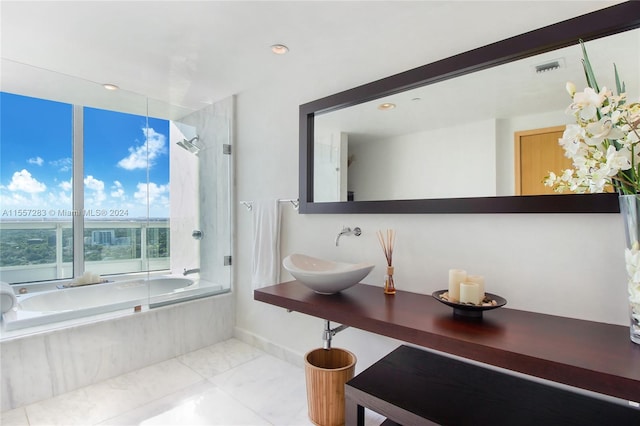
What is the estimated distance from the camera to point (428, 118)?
1.77 metres

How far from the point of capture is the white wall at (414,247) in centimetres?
132

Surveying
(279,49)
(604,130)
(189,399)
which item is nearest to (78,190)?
(189,399)

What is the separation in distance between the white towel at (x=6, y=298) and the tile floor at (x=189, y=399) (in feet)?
2.14

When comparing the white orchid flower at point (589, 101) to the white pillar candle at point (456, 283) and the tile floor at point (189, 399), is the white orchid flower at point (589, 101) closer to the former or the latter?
the white pillar candle at point (456, 283)

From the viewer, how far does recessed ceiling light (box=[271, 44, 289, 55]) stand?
212cm

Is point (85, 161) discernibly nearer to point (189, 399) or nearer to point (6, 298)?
point (6, 298)

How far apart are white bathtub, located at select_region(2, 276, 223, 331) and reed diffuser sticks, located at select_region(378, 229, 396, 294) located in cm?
180

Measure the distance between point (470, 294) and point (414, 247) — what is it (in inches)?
19.8

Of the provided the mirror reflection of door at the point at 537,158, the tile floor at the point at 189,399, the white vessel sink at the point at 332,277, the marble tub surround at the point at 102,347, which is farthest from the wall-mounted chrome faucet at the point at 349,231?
the marble tub surround at the point at 102,347

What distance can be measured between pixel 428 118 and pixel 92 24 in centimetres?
203

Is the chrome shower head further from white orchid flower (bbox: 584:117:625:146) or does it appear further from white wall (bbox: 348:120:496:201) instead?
white orchid flower (bbox: 584:117:625:146)

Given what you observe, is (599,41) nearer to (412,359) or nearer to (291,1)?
(291,1)

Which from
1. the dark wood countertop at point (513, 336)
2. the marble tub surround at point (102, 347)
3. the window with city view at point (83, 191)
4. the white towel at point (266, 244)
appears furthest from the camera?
the white towel at point (266, 244)

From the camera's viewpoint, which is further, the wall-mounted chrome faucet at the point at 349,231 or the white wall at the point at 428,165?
the wall-mounted chrome faucet at the point at 349,231
